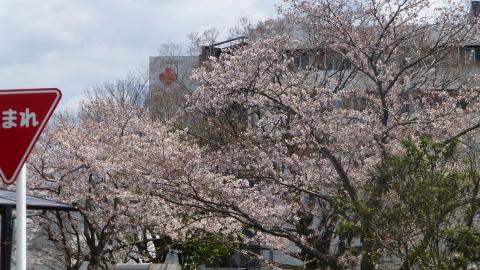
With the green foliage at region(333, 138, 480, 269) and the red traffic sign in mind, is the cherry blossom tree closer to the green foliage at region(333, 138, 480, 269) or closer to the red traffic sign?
the green foliage at region(333, 138, 480, 269)

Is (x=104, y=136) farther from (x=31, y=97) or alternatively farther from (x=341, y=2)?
(x=31, y=97)

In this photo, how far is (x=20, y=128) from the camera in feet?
17.5

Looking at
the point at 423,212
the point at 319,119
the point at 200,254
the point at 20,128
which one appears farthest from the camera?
the point at 200,254

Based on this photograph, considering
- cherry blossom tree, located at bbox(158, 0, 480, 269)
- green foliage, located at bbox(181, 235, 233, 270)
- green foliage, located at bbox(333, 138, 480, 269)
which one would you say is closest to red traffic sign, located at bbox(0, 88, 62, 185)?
green foliage, located at bbox(333, 138, 480, 269)

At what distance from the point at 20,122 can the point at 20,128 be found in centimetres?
4

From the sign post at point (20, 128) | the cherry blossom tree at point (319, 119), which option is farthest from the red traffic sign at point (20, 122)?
the cherry blossom tree at point (319, 119)

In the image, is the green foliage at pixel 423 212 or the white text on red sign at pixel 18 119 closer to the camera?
the white text on red sign at pixel 18 119

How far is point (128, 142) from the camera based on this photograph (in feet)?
66.5

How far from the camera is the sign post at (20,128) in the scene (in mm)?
5336

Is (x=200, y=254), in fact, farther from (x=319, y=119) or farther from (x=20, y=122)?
(x=20, y=122)

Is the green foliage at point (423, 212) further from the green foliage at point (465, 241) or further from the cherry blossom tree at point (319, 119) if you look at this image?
the cherry blossom tree at point (319, 119)

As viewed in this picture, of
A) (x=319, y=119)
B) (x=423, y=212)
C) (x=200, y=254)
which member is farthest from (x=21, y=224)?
(x=200, y=254)

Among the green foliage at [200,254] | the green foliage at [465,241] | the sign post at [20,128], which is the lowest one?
the green foliage at [200,254]

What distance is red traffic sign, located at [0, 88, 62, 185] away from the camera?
534 cm
